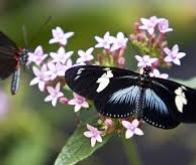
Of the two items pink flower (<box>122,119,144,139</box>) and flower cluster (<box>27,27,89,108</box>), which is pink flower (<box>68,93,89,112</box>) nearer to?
flower cluster (<box>27,27,89,108</box>)

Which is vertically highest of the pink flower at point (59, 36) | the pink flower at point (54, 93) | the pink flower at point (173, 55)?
the pink flower at point (59, 36)

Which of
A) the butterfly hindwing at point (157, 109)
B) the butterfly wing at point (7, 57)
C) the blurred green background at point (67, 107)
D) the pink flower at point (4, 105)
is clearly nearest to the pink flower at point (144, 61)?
the butterfly hindwing at point (157, 109)

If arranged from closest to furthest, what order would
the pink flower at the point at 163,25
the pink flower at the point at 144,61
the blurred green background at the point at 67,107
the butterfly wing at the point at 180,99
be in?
the butterfly wing at the point at 180,99, the pink flower at the point at 144,61, the pink flower at the point at 163,25, the blurred green background at the point at 67,107

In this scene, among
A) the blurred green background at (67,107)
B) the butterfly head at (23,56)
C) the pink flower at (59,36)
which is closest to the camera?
the pink flower at (59,36)

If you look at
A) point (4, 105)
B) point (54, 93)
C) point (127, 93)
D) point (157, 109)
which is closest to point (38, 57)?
point (54, 93)

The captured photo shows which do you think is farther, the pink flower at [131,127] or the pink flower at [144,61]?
the pink flower at [144,61]

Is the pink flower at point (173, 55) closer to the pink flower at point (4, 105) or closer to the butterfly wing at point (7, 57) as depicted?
the butterfly wing at point (7, 57)
